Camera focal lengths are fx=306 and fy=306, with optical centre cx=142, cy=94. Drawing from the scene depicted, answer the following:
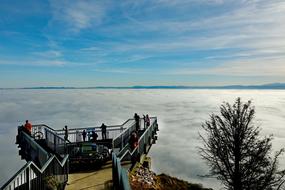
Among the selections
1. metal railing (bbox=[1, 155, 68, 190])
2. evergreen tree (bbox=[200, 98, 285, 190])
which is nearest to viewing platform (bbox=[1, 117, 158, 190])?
metal railing (bbox=[1, 155, 68, 190])

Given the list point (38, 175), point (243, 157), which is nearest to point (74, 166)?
point (38, 175)

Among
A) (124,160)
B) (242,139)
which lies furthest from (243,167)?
(124,160)

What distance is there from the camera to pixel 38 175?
9828 mm

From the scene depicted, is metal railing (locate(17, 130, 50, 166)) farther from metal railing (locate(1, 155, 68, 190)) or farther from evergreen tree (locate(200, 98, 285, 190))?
evergreen tree (locate(200, 98, 285, 190))

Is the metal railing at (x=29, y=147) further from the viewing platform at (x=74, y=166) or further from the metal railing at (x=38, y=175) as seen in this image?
the metal railing at (x=38, y=175)

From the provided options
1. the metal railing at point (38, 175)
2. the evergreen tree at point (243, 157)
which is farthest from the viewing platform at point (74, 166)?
the evergreen tree at point (243, 157)

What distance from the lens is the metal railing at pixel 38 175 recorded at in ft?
28.9

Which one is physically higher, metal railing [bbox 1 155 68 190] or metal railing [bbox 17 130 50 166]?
metal railing [bbox 1 155 68 190]

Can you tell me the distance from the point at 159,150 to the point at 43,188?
66.5 metres

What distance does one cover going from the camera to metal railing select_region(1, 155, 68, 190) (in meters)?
8.80

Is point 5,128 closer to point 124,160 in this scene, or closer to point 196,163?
point 196,163

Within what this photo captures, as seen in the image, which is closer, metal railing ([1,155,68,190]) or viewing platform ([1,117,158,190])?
metal railing ([1,155,68,190])

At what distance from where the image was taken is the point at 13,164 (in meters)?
59.3

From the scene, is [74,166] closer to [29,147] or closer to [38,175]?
[29,147]
